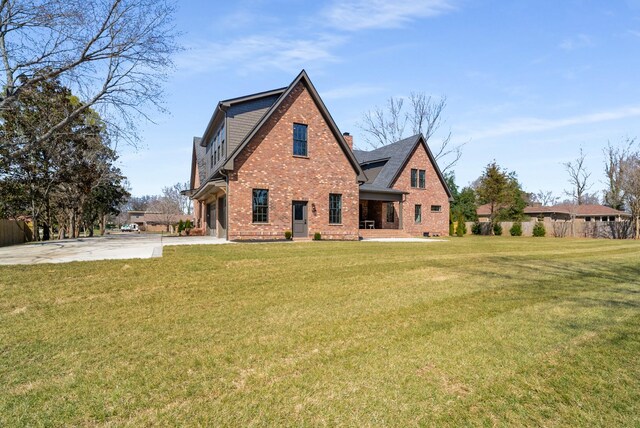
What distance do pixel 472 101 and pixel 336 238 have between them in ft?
35.6

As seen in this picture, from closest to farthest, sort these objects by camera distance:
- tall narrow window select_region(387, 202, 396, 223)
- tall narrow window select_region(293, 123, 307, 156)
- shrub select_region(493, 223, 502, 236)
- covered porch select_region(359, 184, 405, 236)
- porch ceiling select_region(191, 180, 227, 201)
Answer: porch ceiling select_region(191, 180, 227, 201) → tall narrow window select_region(293, 123, 307, 156) → covered porch select_region(359, 184, 405, 236) → tall narrow window select_region(387, 202, 396, 223) → shrub select_region(493, 223, 502, 236)

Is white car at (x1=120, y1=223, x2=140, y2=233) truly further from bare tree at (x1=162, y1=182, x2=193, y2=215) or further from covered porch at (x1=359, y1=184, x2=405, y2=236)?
covered porch at (x1=359, y1=184, x2=405, y2=236)

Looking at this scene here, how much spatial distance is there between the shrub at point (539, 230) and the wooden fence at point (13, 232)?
125 feet

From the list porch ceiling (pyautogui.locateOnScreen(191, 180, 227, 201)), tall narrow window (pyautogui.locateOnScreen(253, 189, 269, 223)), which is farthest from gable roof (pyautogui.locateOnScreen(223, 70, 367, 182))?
tall narrow window (pyautogui.locateOnScreen(253, 189, 269, 223))

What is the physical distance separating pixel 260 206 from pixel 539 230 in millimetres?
26318

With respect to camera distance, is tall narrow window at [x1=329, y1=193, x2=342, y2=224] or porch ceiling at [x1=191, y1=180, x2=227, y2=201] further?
tall narrow window at [x1=329, y1=193, x2=342, y2=224]

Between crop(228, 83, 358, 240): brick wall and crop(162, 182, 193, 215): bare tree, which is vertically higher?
crop(162, 182, 193, 215): bare tree

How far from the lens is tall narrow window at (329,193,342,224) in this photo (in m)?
20.6

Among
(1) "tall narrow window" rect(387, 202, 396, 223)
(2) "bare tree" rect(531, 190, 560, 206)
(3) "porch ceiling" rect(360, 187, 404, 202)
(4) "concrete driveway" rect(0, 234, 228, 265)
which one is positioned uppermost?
(2) "bare tree" rect(531, 190, 560, 206)

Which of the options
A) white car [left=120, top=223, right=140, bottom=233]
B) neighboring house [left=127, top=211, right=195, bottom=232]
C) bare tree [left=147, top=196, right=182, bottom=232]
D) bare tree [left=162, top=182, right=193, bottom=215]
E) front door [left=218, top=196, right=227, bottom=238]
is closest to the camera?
front door [left=218, top=196, right=227, bottom=238]

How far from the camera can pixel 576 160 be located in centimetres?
4759

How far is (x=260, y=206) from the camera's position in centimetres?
1855

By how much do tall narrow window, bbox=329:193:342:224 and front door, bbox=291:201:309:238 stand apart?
1.67 metres

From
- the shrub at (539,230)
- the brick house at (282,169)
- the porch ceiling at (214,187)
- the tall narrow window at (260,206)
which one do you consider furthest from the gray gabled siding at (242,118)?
the shrub at (539,230)
